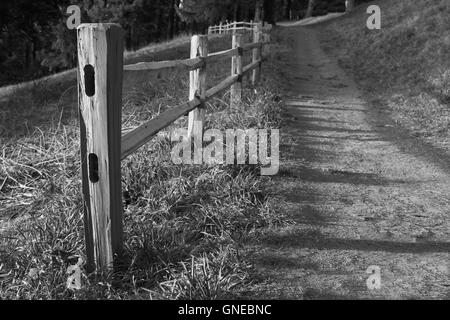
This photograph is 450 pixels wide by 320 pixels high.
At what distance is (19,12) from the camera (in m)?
17.7

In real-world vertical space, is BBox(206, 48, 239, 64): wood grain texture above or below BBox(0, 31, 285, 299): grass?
above

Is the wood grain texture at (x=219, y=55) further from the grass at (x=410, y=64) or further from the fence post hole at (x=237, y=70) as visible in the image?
the grass at (x=410, y=64)

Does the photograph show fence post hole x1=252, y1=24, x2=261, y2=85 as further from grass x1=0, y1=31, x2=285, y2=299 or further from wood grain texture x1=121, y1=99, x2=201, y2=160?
wood grain texture x1=121, y1=99, x2=201, y2=160

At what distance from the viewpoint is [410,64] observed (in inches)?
506

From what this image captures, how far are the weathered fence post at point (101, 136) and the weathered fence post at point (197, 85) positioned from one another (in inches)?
109

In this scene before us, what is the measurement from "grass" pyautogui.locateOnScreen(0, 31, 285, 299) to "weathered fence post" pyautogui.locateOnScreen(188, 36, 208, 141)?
45cm

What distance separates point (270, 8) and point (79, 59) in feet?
111

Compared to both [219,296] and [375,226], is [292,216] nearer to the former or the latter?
[375,226]

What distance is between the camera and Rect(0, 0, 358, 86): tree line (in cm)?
1861

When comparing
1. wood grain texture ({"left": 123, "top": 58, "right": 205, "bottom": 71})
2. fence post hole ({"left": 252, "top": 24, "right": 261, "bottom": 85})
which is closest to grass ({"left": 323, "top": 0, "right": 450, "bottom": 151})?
fence post hole ({"left": 252, "top": 24, "right": 261, "bottom": 85})

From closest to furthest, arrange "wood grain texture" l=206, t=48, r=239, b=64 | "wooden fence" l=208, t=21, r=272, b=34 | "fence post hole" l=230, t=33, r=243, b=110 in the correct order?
"wood grain texture" l=206, t=48, r=239, b=64, "fence post hole" l=230, t=33, r=243, b=110, "wooden fence" l=208, t=21, r=272, b=34

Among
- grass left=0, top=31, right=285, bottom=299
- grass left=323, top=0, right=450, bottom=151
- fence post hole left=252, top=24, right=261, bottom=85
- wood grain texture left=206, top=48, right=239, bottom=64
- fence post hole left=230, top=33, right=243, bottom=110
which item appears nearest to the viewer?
grass left=0, top=31, right=285, bottom=299

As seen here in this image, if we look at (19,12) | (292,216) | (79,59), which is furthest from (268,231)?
(19,12)

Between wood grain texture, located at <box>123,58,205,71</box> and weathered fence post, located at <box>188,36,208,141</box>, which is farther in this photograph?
weathered fence post, located at <box>188,36,208,141</box>
